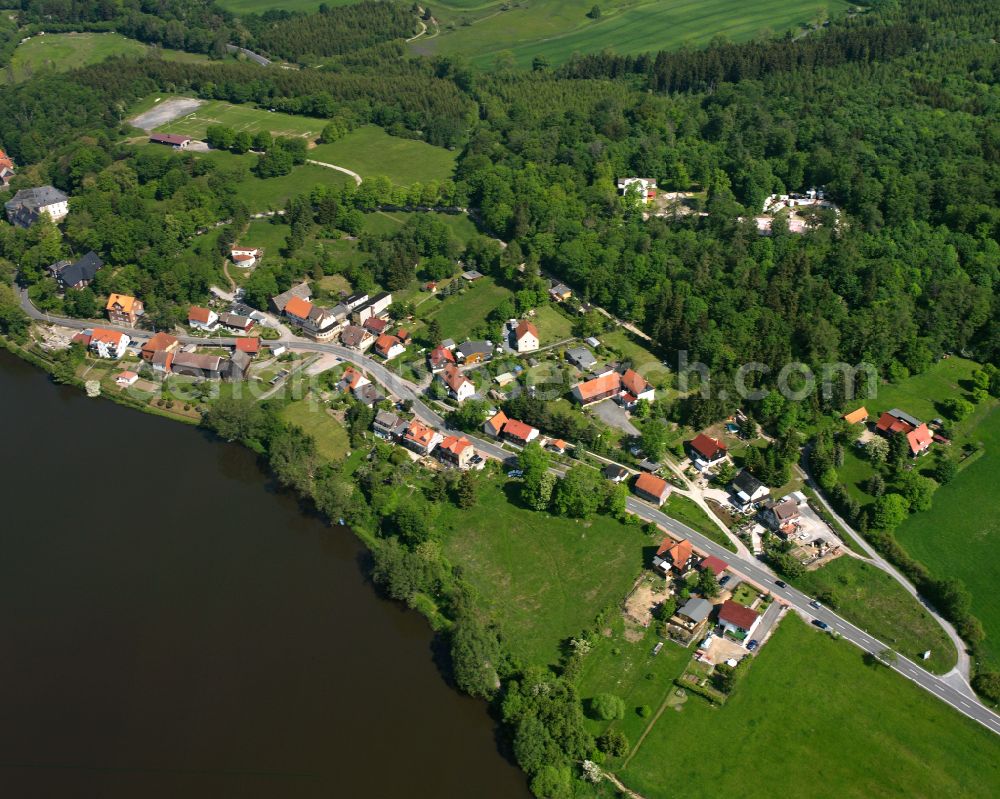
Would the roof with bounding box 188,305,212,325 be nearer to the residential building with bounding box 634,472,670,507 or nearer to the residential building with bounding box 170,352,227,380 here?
the residential building with bounding box 170,352,227,380

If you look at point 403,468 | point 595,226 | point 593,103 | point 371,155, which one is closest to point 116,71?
point 371,155

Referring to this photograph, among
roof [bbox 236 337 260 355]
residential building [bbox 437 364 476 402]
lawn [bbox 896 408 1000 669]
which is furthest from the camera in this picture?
roof [bbox 236 337 260 355]

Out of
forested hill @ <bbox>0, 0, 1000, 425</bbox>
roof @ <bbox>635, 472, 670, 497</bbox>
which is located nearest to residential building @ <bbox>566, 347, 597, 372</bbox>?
forested hill @ <bbox>0, 0, 1000, 425</bbox>

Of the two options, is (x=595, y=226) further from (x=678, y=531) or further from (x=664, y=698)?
(x=664, y=698)

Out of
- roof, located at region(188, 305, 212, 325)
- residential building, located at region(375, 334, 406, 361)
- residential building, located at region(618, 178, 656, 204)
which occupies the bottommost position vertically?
residential building, located at region(375, 334, 406, 361)

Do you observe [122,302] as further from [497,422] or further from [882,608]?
[882,608]

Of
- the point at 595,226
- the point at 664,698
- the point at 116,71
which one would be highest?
the point at 116,71
